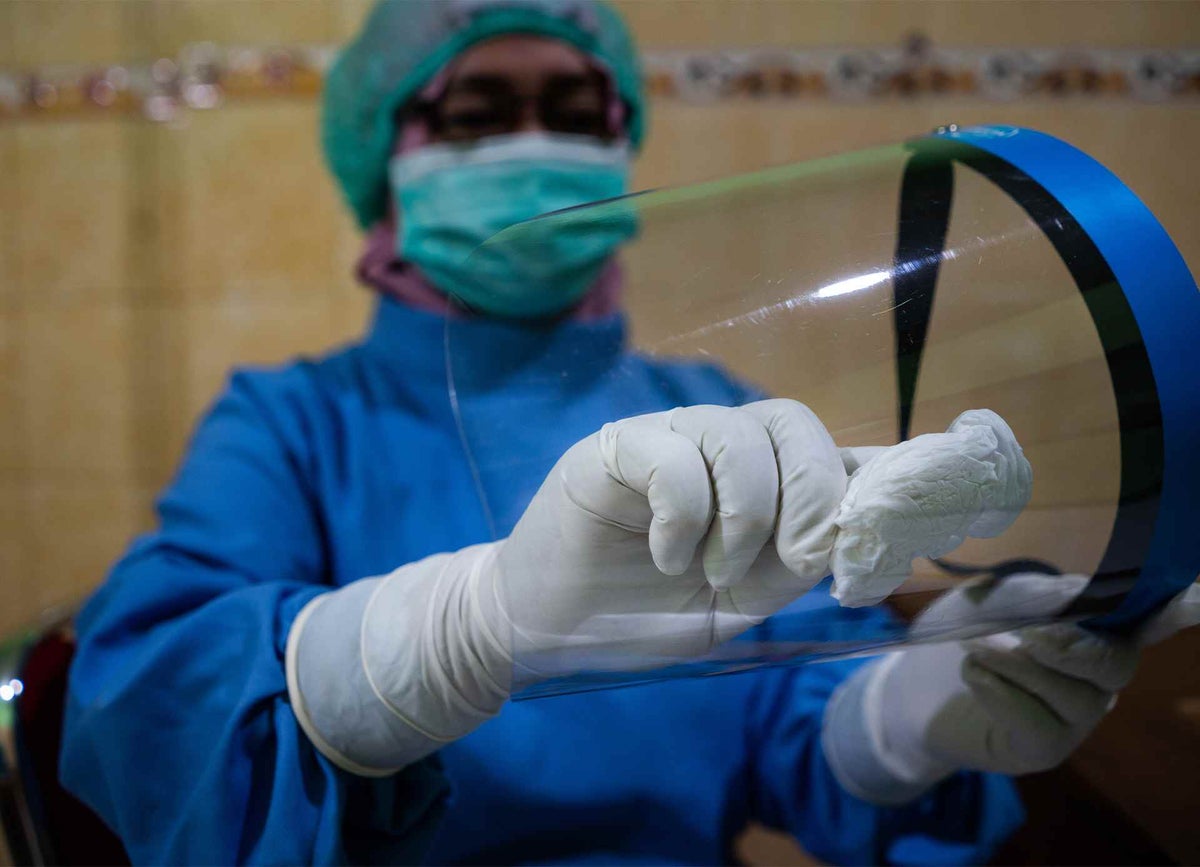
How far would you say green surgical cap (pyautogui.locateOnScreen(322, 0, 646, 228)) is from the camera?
31.0 inches

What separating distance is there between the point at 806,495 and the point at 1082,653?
221 mm

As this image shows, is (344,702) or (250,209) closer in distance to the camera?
(344,702)

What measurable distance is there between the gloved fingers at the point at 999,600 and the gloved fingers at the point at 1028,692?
0.26 feet

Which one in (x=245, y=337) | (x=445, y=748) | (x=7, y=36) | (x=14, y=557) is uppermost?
(x=7, y=36)

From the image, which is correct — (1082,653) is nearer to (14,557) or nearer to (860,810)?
(860,810)

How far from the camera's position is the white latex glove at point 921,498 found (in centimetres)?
34

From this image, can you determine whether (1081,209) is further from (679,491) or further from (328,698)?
(328,698)

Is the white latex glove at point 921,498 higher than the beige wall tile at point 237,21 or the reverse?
the reverse

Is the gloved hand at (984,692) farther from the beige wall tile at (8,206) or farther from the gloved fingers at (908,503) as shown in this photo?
the beige wall tile at (8,206)

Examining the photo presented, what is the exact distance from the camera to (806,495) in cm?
35

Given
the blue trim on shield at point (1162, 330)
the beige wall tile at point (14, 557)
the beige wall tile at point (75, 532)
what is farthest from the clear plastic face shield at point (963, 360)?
the beige wall tile at point (14, 557)

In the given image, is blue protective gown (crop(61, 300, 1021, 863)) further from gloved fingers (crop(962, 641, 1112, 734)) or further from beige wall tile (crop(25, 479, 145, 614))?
beige wall tile (crop(25, 479, 145, 614))

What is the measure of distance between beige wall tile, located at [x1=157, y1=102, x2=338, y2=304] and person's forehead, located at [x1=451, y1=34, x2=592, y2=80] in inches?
21.9

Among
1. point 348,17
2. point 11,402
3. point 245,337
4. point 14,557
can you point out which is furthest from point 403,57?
point 14,557
